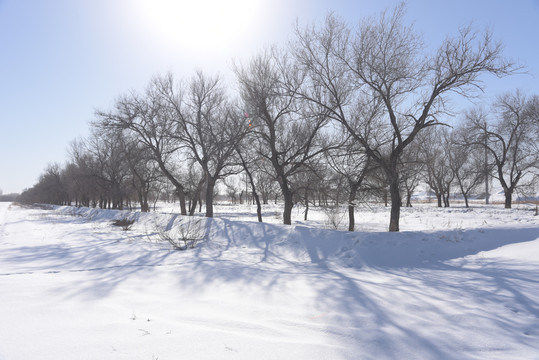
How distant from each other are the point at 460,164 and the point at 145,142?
113ft

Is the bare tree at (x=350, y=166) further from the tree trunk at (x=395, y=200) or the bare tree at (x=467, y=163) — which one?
the bare tree at (x=467, y=163)

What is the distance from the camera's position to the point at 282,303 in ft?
13.5

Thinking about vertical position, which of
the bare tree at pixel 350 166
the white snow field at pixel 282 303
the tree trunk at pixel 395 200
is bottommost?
the white snow field at pixel 282 303

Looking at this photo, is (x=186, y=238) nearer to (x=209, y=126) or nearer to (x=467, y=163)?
(x=209, y=126)

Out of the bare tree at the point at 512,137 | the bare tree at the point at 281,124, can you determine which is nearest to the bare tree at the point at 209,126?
the bare tree at the point at 281,124

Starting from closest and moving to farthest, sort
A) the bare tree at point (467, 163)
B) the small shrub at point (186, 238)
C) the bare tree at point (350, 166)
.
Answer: the small shrub at point (186, 238) < the bare tree at point (350, 166) < the bare tree at point (467, 163)

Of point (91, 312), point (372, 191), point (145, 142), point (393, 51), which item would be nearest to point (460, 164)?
point (372, 191)

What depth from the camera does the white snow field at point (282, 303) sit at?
266 cm

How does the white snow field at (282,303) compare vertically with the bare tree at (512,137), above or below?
below

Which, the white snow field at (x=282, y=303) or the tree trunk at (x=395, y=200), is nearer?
the white snow field at (x=282, y=303)

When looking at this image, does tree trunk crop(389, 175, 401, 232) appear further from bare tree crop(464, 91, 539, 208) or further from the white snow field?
bare tree crop(464, 91, 539, 208)

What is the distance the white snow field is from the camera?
8.74 feet

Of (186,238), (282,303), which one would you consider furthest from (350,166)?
(282,303)

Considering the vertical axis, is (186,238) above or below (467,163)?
below
